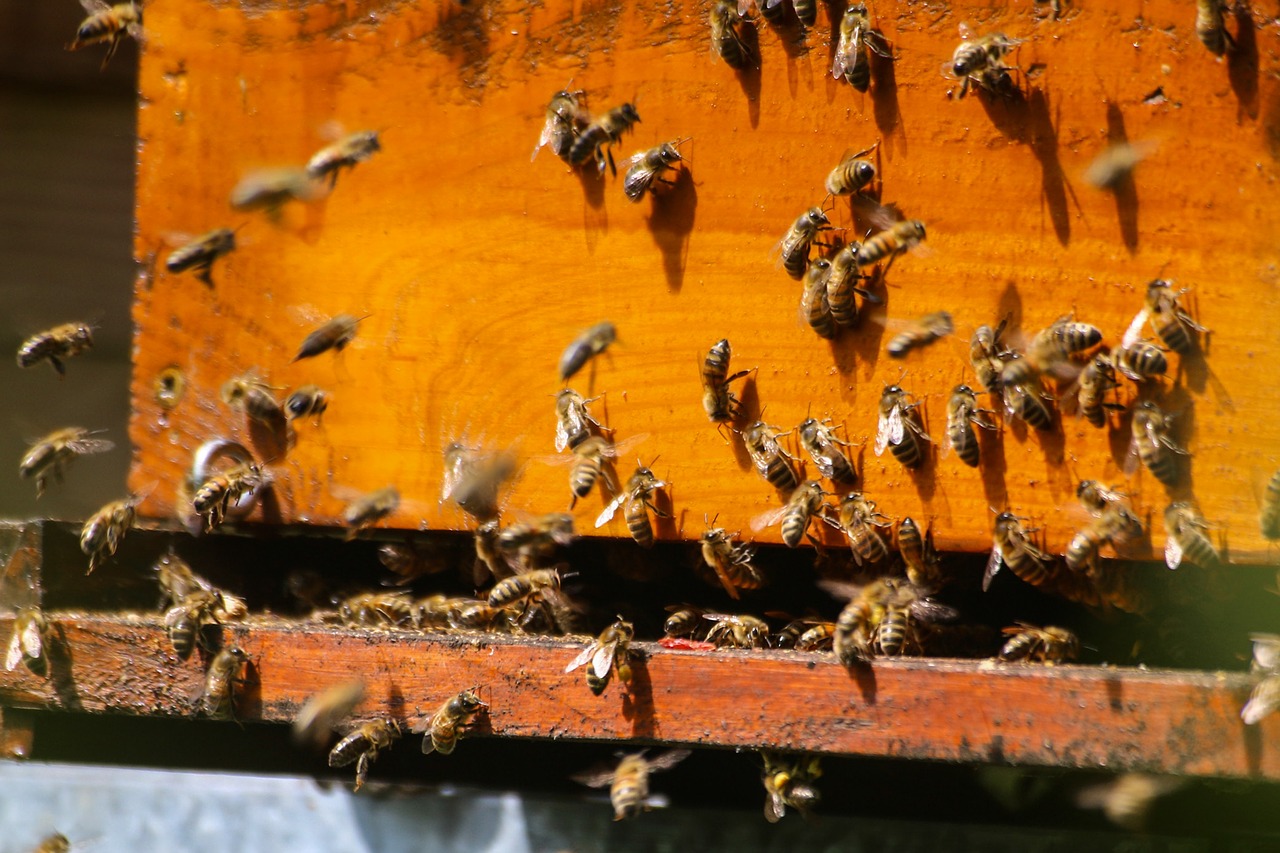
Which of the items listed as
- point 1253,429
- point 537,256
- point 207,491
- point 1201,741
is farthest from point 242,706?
point 1253,429

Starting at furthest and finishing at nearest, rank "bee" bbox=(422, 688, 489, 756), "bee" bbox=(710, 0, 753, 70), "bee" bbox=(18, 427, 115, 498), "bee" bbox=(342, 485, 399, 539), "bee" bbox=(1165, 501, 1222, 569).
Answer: "bee" bbox=(18, 427, 115, 498)
"bee" bbox=(342, 485, 399, 539)
"bee" bbox=(710, 0, 753, 70)
"bee" bbox=(422, 688, 489, 756)
"bee" bbox=(1165, 501, 1222, 569)

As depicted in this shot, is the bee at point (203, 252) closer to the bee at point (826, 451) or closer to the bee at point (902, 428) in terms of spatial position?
the bee at point (826, 451)

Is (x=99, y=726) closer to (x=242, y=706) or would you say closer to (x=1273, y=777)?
(x=242, y=706)

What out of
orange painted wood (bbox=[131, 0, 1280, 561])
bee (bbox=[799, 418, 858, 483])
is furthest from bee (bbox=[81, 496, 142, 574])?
bee (bbox=[799, 418, 858, 483])

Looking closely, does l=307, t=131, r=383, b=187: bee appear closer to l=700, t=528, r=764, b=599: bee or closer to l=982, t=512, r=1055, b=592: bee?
l=700, t=528, r=764, b=599: bee

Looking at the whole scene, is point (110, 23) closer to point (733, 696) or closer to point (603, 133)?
point (603, 133)

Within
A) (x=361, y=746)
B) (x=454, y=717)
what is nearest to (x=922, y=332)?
(x=454, y=717)
